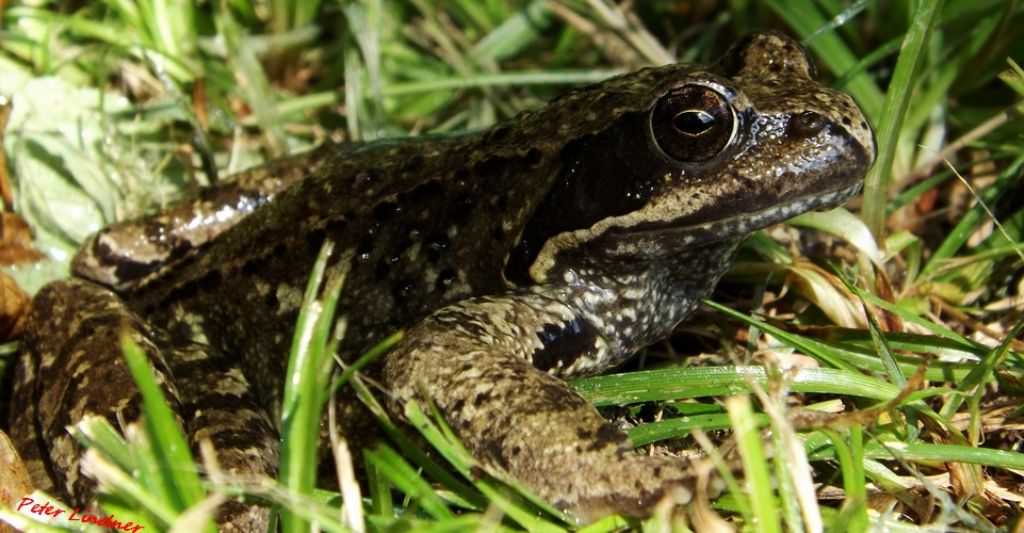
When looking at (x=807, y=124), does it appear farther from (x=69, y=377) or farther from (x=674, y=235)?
(x=69, y=377)

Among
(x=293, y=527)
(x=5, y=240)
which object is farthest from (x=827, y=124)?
(x=5, y=240)

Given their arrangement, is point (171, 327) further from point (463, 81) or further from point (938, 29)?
point (938, 29)

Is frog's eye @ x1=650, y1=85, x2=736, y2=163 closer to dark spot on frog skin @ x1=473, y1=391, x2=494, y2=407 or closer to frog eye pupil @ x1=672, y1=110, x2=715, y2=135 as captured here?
frog eye pupil @ x1=672, y1=110, x2=715, y2=135

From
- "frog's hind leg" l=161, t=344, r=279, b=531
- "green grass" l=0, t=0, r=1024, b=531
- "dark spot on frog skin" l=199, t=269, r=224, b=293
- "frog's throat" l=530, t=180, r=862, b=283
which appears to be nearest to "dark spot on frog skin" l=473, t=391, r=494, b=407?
"green grass" l=0, t=0, r=1024, b=531

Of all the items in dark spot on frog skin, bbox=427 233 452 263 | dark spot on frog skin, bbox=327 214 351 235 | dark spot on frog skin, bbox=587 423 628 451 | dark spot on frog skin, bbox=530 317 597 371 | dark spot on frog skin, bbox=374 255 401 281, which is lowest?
dark spot on frog skin, bbox=587 423 628 451

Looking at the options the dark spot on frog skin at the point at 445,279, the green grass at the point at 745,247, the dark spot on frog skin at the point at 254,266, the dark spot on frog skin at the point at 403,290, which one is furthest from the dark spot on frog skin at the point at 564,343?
the dark spot on frog skin at the point at 254,266
